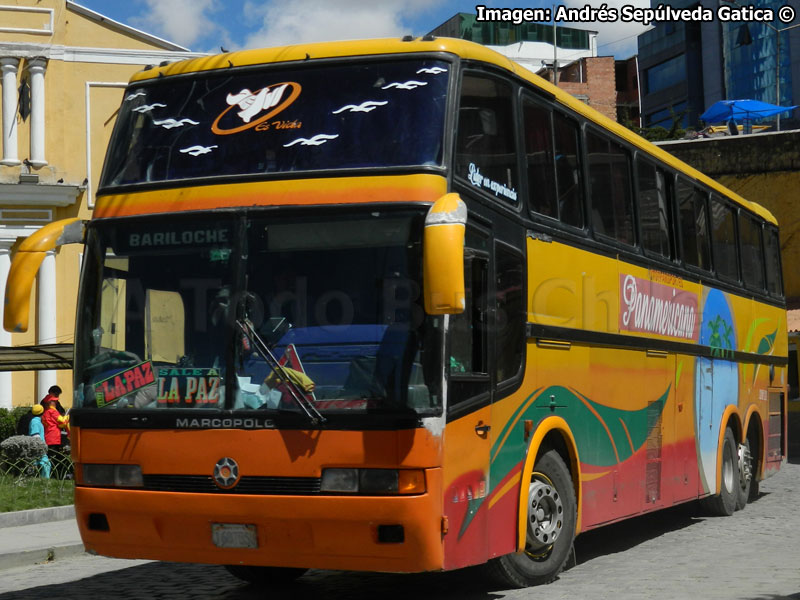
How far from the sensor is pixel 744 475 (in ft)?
49.2

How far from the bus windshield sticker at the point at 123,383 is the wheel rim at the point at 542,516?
2821 millimetres

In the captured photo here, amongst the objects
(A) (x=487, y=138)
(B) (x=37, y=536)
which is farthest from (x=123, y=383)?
(B) (x=37, y=536)

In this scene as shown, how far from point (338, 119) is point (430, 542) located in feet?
8.90

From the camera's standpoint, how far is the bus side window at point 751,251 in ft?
50.9

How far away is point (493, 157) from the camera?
8297mm

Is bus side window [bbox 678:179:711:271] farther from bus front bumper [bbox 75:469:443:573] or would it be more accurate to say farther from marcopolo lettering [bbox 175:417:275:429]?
marcopolo lettering [bbox 175:417:275:429]

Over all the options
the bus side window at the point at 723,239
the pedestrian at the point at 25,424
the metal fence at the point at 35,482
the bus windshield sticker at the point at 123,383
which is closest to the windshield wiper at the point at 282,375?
the bus windshield sticker at the point at 123,383

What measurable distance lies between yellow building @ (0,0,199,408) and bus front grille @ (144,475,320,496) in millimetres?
19465

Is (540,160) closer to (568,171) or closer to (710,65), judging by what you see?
(568,171)

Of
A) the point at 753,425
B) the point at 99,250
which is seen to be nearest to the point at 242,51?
the point at 99,250

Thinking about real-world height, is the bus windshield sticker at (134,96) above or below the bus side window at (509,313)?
above

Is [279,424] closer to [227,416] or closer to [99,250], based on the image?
[227,416]

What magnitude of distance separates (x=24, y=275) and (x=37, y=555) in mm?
5376

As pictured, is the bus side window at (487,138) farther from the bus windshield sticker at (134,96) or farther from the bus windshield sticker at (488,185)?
the bus windshield sticker at (134,96)
